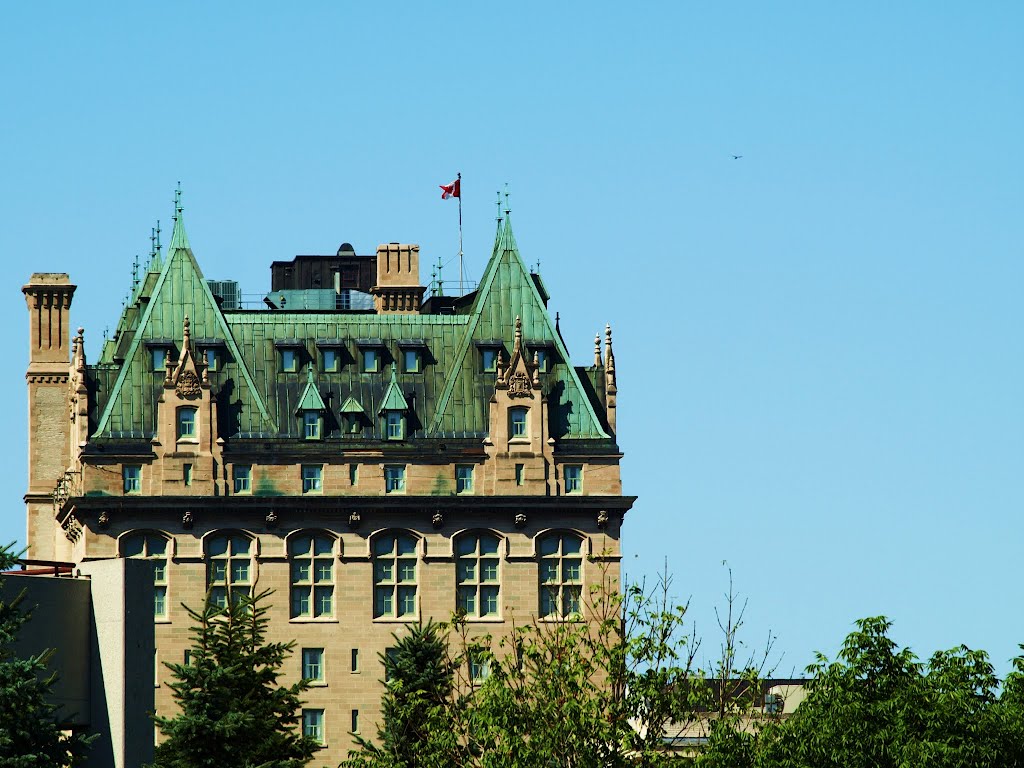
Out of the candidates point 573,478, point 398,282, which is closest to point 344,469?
point 573,478

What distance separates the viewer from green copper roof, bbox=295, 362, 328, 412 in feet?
479

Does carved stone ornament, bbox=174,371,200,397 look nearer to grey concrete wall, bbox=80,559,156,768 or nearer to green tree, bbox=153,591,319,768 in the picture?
green tree, bbox=153,591,319,768

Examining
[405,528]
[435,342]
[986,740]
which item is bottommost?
[986,740]

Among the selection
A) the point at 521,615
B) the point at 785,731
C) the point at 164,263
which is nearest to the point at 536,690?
the point at 785,731

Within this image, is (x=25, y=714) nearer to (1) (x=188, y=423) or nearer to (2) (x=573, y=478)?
(1) (x=188, y=423)

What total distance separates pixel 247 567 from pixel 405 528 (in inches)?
305

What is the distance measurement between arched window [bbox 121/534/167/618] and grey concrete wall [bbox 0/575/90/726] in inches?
2136

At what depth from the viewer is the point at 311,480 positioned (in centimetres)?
14475

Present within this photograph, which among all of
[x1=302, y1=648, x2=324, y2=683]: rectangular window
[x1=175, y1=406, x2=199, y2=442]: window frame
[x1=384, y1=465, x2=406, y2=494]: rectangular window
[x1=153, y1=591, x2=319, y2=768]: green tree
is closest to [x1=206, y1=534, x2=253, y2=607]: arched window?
[x1=302, y1=648, x2=324, y2=683]: rectangular window

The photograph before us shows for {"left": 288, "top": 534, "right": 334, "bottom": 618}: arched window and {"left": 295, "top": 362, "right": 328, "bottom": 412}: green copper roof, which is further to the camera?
{"left": 295, "top": 362, "right": 328, "bottom": 412}: green copper roof

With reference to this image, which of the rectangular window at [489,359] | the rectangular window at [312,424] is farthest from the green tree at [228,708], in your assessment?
the rectangular window at [489,359]

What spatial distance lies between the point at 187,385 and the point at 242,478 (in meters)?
5.19

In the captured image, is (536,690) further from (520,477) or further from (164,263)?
(164,263)

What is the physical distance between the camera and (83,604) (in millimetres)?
87062
